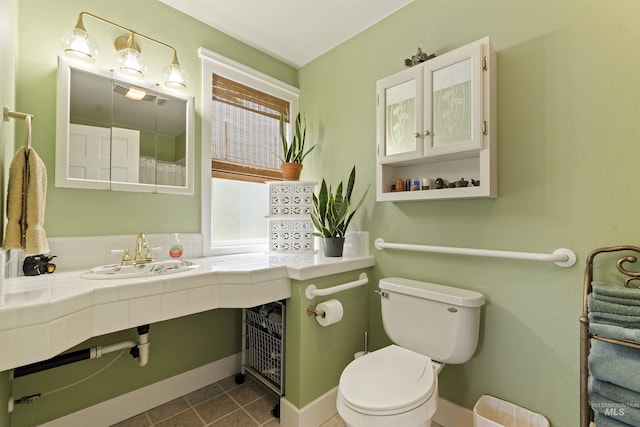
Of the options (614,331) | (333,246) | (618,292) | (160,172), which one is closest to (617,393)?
(614,331)

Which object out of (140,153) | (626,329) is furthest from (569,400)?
(140,153)

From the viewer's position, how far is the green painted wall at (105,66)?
1.38 metres

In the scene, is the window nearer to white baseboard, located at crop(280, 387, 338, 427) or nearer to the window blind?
the window blind

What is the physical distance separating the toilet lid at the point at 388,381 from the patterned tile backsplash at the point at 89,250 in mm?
1249

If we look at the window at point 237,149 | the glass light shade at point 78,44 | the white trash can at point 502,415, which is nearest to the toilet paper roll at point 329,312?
the white trash can at point 502,415

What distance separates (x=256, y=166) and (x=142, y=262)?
1.07 metres

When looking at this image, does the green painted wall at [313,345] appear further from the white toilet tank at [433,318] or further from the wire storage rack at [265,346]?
the white toilet tank at [433,318]

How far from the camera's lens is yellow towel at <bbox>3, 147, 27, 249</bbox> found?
933mm

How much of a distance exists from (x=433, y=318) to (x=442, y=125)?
0.98 m

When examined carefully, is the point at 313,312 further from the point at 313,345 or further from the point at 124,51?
the point at 124,51

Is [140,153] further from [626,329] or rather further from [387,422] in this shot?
[626,329]

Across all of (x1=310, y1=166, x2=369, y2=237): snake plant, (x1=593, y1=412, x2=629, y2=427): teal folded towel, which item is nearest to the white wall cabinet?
(x1=310, y1=166, x2=369, y2=237): snake plant

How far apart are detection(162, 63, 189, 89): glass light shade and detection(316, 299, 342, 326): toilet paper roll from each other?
1.58 metres

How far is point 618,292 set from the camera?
1.00 meters
